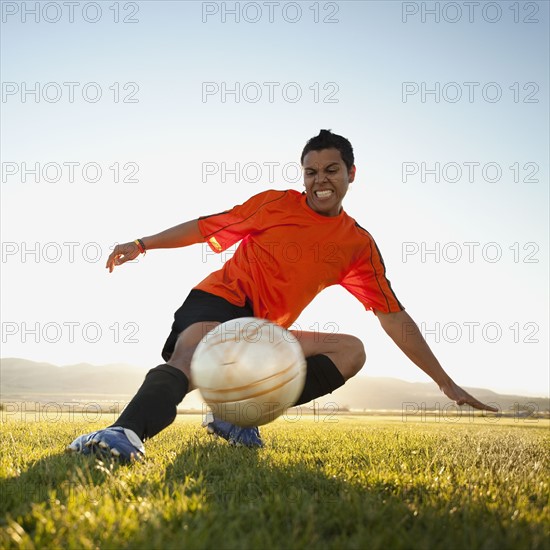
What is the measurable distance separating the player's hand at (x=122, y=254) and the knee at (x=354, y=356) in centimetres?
209

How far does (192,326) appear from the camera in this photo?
173 inches

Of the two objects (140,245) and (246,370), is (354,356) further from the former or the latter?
(140,245)

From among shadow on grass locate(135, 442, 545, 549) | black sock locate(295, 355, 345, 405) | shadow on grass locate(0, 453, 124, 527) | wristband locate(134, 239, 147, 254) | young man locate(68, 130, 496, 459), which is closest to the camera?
shadow on grass locate(135, 442, 545, 549)

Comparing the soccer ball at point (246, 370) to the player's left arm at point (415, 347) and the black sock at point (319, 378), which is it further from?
the player's left arm at point (415, 347)

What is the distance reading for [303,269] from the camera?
16.2 feet

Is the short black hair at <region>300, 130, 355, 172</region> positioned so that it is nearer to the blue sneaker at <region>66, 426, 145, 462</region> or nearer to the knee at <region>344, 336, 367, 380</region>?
the knee at <region>344, 336, 367, 380</region>

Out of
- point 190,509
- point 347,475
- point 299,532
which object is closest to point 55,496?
point 190,509

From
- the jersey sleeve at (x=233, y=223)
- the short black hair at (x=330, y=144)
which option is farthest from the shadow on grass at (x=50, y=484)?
the short black hair at (x=330, y=144)

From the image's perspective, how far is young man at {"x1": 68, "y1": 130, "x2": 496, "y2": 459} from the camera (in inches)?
186

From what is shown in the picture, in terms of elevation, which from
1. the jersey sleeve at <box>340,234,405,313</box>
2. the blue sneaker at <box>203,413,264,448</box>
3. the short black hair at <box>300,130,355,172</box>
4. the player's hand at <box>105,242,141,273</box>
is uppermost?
the short black hair at <box>300,130,355,172</box>

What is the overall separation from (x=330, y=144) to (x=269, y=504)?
3678 mm

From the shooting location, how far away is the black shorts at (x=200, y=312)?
455cm

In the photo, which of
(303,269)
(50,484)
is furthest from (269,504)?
(303,269)

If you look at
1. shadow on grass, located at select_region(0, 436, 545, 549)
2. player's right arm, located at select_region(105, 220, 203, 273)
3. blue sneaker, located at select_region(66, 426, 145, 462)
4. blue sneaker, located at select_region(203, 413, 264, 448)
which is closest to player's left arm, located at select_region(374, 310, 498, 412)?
blue sneaker, located at select_region(203, 413, 264, 448)
